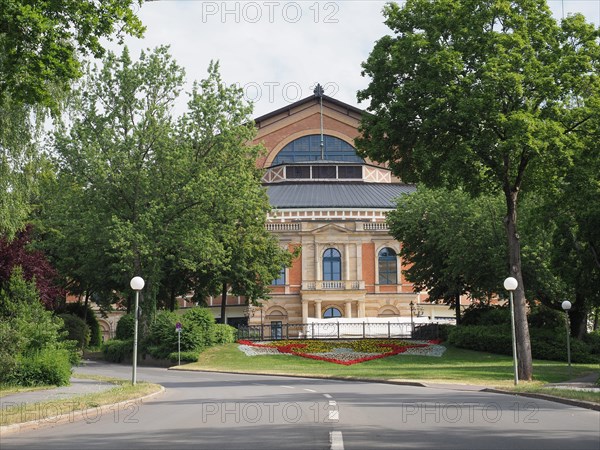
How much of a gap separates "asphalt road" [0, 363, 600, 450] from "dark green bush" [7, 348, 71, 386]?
525 cm

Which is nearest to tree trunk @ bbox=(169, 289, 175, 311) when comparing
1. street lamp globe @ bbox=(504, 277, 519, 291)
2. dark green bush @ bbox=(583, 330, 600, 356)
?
dark green bush @ bbox=(583, 330, 600, 356)

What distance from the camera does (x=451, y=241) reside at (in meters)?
45.4

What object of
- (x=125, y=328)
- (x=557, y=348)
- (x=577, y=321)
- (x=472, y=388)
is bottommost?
(x=472, y=388)

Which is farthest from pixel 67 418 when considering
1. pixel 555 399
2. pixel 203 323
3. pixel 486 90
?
pixel 203 323

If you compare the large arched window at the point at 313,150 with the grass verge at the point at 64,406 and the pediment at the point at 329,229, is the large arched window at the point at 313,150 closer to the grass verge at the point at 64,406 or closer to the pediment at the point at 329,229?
the pediment at the point at 329,229

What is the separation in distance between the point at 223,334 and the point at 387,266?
2541 centimetres

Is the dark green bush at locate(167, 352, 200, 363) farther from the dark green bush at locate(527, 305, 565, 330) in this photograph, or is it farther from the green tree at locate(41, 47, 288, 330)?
the dark green bush at locate(527, 305, 565, 330)

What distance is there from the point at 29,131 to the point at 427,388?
1639 cm

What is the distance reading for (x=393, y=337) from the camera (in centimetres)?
5541

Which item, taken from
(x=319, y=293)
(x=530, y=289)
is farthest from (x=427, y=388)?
(x=319, y=293)

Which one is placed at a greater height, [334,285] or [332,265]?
[332,265]

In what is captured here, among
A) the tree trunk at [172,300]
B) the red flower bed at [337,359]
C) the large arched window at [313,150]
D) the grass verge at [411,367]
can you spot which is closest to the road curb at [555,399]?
the grass verge at [411,367]

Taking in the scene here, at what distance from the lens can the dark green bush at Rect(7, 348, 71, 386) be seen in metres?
24.2

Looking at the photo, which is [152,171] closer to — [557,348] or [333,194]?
[557,348]
